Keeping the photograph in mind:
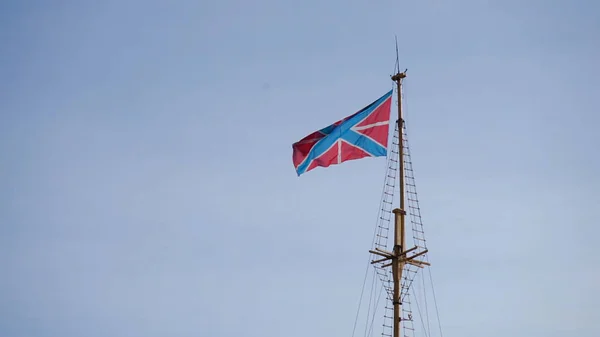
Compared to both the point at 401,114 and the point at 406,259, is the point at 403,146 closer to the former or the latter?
the point at 401,114

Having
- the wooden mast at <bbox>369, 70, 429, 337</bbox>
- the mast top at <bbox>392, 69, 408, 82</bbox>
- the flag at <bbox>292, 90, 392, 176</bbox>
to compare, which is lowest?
the wooden mast at <bbox>369, 70, 429, 337</bbox>

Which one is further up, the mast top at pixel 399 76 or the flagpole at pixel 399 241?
the mast top at pixel 399 76

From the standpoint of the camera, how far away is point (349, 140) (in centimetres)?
6347

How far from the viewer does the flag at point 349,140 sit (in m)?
62.5

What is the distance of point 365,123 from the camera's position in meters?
63.3

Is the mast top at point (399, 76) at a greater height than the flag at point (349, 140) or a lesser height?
greater

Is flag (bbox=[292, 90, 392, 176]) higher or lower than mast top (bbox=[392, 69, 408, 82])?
lower

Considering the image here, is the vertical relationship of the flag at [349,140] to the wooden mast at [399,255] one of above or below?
above

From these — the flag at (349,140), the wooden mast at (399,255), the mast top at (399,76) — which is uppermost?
the mast top at (399,76)

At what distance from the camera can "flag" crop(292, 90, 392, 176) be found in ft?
205

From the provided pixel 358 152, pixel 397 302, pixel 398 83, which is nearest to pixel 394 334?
pixel 397 302

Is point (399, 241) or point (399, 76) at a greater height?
point (399, 76)

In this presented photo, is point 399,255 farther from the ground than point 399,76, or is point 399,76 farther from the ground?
point 399,76

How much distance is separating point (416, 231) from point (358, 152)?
676 centimetres
